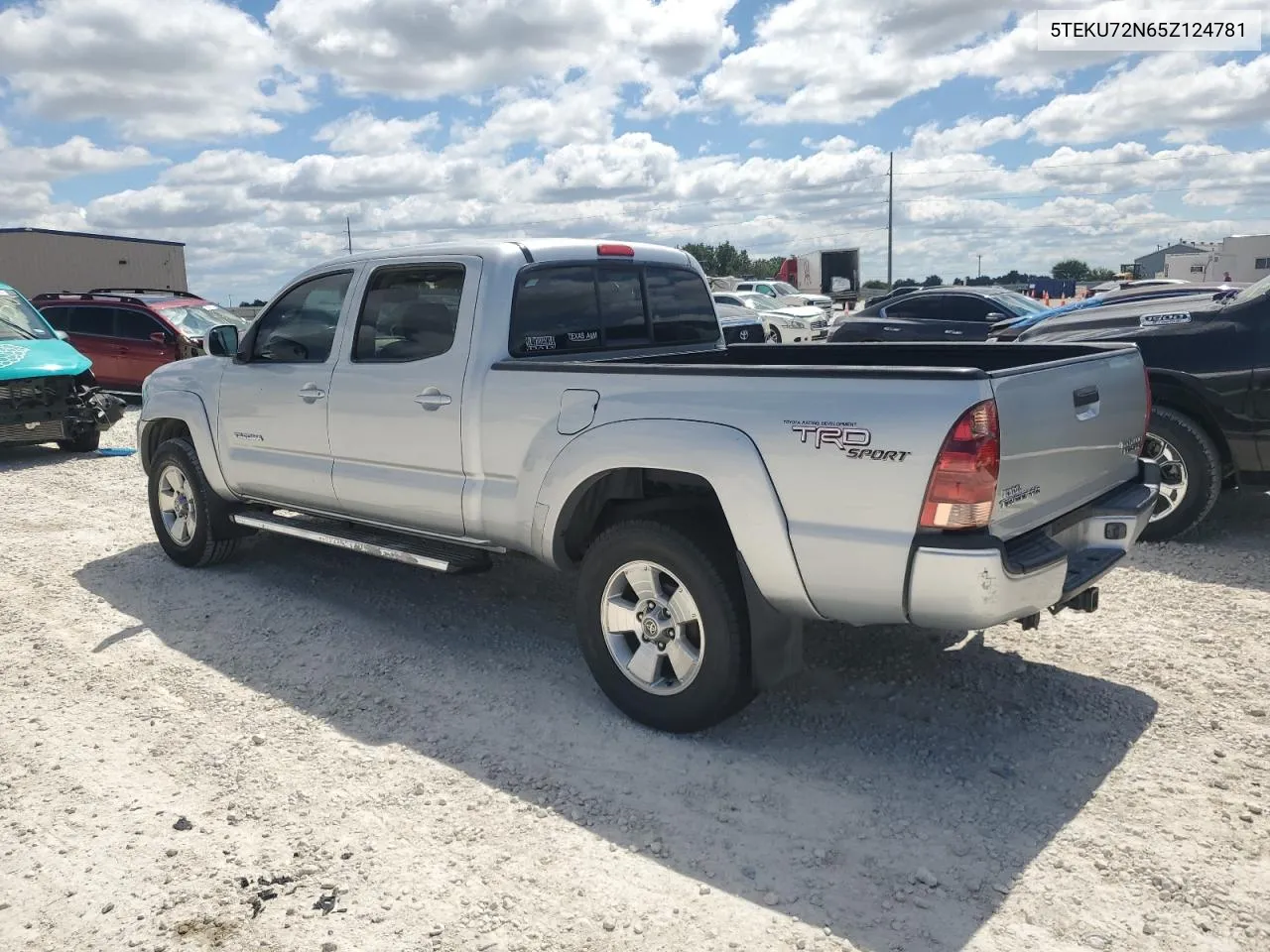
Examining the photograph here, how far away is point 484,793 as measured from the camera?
144 inches

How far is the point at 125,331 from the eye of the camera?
1570 centimetres

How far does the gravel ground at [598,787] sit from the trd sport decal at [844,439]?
125 centimetres

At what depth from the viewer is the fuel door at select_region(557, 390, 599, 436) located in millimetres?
4016

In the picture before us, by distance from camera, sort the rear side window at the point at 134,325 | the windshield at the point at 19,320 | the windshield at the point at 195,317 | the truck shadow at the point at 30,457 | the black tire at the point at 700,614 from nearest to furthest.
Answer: the black tire at the point at 700,614
the truck shadow at the point at 30,457
the windshield at the point at 19,320
the rear side window at the point at 134,325
the windshield at the point at 195,317

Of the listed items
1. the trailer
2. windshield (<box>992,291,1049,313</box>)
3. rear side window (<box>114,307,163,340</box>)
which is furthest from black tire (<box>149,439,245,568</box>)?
the trailer

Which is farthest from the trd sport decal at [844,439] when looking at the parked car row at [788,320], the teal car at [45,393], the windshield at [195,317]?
the parked car row at [788,320]

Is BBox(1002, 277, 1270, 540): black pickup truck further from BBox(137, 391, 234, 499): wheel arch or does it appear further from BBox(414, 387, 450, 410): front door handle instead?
BBox(137, 391, 234, 499): wheel arch

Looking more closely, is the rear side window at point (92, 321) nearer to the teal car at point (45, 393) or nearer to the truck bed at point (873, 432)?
the teal car at point (45, 393)

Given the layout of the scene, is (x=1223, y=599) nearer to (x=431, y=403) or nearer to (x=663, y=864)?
(x=663, y=864)

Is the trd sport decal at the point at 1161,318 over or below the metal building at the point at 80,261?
below

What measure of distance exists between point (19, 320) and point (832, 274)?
37.7m

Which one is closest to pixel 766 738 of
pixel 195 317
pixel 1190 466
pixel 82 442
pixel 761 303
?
pixel 1190 466

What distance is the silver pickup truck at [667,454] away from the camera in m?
3.26

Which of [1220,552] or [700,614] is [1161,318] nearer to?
[1220,552]
